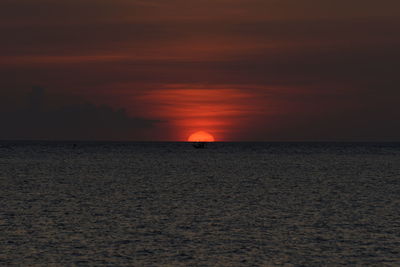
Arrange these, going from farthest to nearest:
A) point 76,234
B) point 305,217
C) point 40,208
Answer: point 40,208 → point 305,217 → point 76,234

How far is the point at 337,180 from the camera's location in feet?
324

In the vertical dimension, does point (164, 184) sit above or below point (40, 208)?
above

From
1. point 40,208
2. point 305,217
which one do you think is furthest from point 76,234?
point 305,217

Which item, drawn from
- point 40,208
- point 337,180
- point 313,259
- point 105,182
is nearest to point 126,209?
point 40,208

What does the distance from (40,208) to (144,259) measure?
24788 mm

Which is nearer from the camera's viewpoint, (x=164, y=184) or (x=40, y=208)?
(x=40, y=208)

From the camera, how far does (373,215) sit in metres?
53.8

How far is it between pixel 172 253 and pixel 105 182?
56342 millimetres

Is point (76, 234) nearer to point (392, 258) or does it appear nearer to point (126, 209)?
point (126, 209)

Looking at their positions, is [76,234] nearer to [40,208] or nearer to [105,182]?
[40,208]

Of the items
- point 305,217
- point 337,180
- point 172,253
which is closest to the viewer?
point 172,253

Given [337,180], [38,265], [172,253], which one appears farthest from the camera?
[337,180]

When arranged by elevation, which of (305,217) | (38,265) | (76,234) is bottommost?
(38,265)

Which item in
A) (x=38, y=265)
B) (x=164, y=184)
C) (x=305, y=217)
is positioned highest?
(x=164, y=184)
